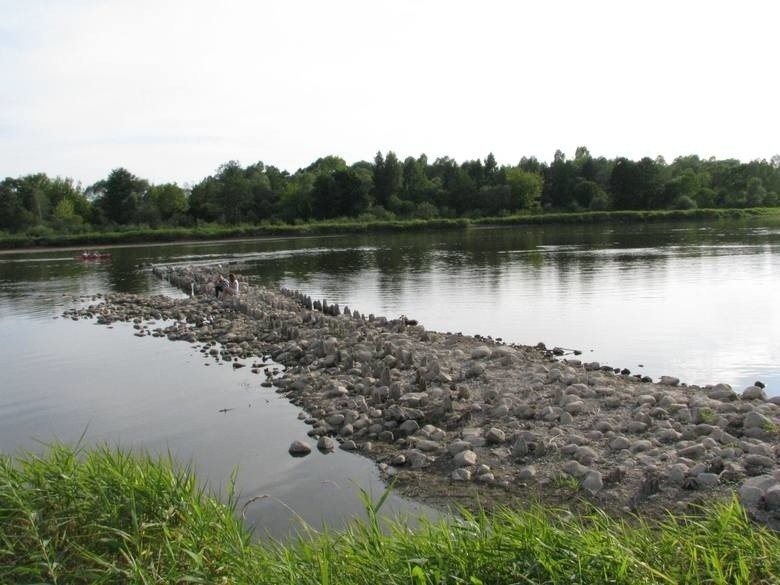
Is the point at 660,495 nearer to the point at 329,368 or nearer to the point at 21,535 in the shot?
the point at 21,535

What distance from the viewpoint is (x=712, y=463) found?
10031mm

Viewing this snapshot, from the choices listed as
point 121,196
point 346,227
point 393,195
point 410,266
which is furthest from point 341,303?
point 121,196

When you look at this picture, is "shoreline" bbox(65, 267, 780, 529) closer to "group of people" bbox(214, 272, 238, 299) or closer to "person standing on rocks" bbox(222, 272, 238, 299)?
"person standing on rocks" bbox(222, 272, 238, 299)

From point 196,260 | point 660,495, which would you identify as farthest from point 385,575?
point 196,260

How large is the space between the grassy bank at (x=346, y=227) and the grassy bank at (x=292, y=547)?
103426 mm

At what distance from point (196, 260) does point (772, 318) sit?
54503 mm

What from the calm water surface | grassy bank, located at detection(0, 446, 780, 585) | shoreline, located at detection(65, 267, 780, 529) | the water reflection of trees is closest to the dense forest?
the water reflection of trees

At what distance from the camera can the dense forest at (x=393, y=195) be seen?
400 feet

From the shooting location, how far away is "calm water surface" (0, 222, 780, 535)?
13.0 m

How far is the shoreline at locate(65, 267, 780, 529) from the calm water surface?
942 millimetres

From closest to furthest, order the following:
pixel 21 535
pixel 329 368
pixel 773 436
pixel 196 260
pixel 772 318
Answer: pixel 21 535
pixel 773 436
pixel 329 368
pixel 772 318
pixel 196 260

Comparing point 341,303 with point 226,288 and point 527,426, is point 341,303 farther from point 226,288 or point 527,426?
point 527,426

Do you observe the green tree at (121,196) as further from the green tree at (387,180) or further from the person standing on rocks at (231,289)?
the person standing on rocks at (231,289)

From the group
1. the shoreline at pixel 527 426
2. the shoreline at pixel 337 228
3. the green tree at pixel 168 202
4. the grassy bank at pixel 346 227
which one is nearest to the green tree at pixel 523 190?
the grassy bank at pixel 346 227
